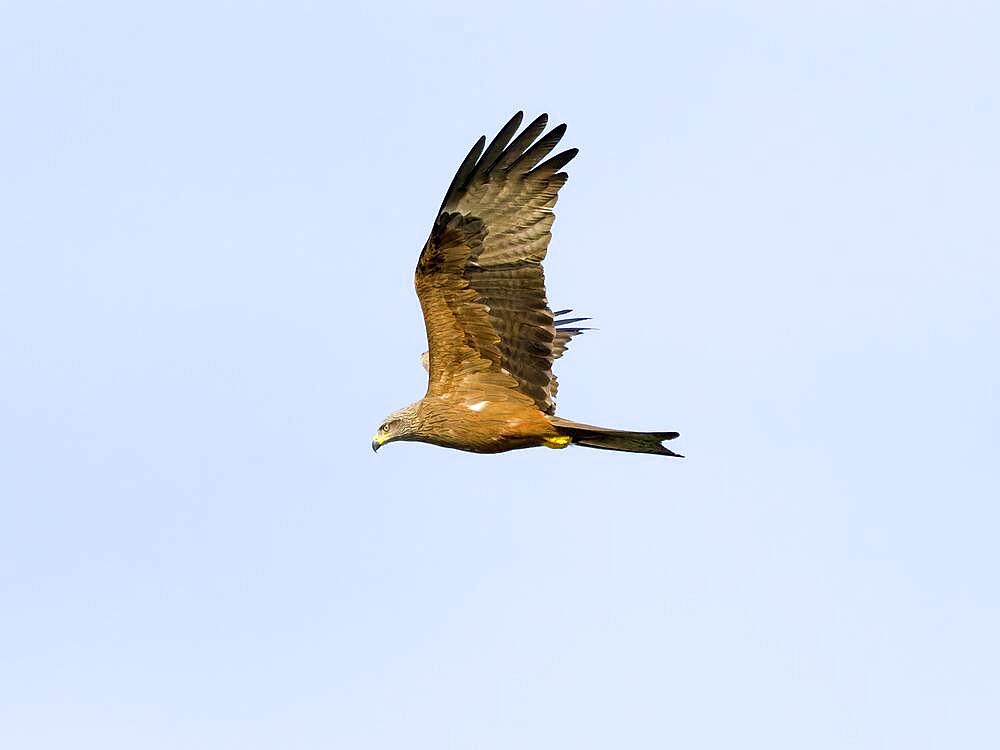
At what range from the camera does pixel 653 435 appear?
46.8 ft

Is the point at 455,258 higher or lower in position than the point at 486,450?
higher

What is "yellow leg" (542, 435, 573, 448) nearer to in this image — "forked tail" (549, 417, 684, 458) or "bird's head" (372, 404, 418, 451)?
"forked tail" (549, 417, 684, 458)

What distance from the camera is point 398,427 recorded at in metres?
15.0

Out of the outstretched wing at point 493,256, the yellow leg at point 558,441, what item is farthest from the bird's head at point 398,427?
the yellow leg at point 558,441

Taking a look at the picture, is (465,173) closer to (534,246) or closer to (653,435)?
(534,246)

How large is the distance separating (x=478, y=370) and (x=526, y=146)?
5.88ft

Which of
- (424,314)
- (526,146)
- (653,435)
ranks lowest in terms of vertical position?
(653,435)

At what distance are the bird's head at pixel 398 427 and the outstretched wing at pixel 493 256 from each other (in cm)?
46

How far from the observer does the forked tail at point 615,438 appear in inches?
563

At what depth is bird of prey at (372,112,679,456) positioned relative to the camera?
14.3 m

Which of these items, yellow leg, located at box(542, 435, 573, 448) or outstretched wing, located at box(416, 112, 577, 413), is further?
yellow leg, located at box(542, 435, 573, 448)

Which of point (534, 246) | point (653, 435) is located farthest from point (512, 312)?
point (653, 435)

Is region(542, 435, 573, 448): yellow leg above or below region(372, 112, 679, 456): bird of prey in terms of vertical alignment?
below

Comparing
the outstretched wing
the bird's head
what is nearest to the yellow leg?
the outstretched wing
